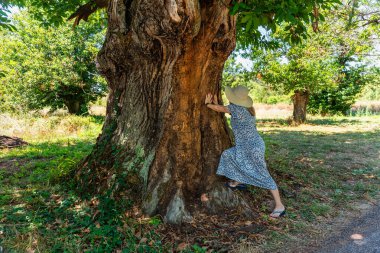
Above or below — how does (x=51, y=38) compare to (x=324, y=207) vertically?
above

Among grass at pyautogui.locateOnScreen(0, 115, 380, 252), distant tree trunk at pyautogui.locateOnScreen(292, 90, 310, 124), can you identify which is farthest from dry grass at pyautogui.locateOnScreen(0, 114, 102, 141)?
distant tree trunk at pyautogui.locateOnScreen(292, 90, 310, 124)

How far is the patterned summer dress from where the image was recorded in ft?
14.8

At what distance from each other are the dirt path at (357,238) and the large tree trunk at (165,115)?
1338 millimetres

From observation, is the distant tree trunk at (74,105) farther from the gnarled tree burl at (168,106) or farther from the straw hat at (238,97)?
the straw hat at (238,97)

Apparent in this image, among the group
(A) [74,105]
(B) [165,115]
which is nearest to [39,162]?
(B) [165,115]

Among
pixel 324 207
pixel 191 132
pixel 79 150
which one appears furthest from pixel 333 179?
pixel 79 150

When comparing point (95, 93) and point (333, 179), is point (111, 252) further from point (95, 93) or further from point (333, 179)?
point (95, 93)

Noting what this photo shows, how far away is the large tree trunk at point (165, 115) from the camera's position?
4.25m

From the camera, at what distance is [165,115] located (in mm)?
4488

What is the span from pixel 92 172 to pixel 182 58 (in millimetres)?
2319

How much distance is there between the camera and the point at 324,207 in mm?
4836

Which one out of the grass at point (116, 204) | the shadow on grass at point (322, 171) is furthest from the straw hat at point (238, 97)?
the shadow on grass at point (322, 171)

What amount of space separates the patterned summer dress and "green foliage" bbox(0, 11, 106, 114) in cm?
1547

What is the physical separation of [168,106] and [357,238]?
305 cm
